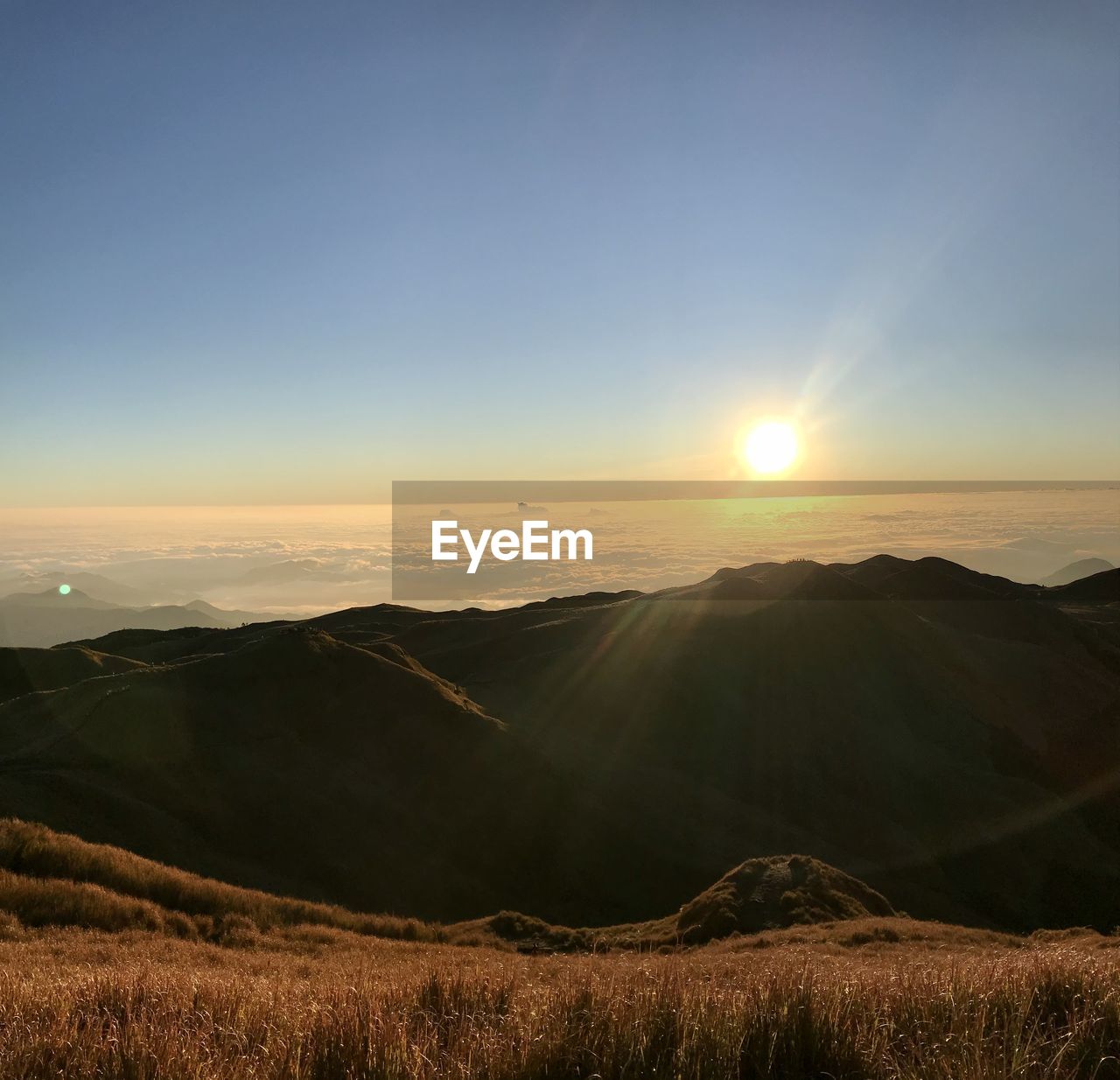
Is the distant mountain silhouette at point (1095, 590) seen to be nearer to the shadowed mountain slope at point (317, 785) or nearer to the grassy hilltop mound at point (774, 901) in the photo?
the shadowed mountain slope at point (317, 785)

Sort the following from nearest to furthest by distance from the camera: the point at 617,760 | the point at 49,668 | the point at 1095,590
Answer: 1. the point at 617,760
2. the point at 49,668
3. the point at 1095,590

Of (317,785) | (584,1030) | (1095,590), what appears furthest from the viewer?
(1095,590)

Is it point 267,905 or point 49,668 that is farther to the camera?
point 49,668

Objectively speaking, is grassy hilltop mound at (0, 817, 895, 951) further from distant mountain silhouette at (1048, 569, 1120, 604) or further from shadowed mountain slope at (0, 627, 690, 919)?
distant mountain silhouette at (1048, 569, 1120, 604)

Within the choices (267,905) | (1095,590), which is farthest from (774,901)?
(1095,590)

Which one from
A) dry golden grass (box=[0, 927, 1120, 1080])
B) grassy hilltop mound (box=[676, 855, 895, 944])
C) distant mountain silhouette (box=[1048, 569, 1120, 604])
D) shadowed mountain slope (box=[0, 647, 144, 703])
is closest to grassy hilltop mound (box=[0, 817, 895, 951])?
grassy hilltop mound (box=[676, 855, 895, 944])

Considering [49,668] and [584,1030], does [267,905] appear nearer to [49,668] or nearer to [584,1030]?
[584,1030]

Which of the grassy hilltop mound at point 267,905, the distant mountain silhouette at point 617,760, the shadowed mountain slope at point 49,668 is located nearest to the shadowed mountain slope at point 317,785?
the distant mountain silhouette at point 617,760

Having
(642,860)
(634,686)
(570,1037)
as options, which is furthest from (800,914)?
(634,686)
